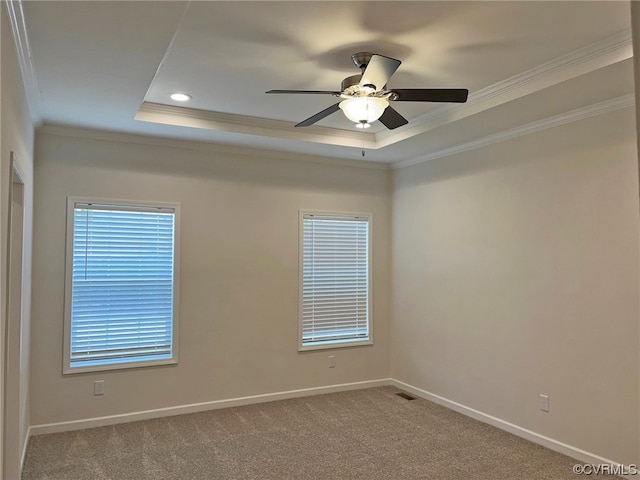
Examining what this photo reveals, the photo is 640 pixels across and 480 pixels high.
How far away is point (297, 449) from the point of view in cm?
376

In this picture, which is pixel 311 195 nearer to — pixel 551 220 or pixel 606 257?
pixel 551 220

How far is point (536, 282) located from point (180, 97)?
328 centimetres

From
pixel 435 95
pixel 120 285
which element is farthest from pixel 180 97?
pixel 435 95

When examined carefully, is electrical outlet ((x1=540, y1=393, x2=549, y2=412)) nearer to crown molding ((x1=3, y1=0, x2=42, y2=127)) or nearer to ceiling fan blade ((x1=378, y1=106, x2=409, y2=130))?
ceiling fan blade ((x1=378, y1=106, x2=409, y2=130))

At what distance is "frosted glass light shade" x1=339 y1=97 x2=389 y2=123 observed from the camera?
2998 mm

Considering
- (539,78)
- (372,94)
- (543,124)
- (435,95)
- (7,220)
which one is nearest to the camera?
(7,220)

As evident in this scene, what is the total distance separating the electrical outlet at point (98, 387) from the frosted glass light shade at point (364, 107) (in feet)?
10.6

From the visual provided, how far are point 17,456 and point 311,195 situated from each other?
137 inches

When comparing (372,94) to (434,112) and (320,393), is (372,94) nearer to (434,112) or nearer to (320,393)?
(434,112)

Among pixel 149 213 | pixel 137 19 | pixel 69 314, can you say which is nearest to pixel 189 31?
pixel 137 19

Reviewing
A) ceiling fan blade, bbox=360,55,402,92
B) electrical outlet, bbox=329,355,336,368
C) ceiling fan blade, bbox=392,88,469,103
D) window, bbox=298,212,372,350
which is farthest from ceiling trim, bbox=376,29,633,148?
electrical outlet, bbox=329,355,336,368

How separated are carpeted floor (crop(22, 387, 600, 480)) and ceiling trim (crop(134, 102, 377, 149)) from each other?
2.66 meters

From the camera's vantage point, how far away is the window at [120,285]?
4.19 meters

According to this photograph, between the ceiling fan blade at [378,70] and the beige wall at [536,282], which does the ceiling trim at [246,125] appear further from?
the ceiling fan blade at [378,70]
